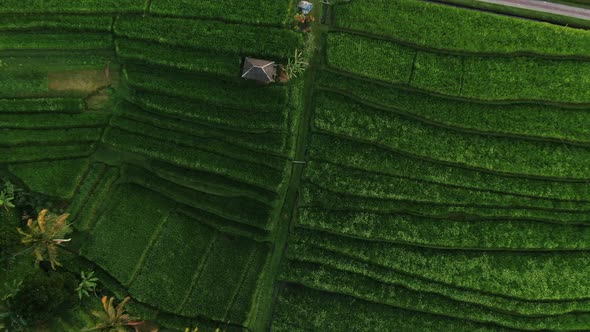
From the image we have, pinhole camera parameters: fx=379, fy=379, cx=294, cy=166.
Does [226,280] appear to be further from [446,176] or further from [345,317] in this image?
[446,176]

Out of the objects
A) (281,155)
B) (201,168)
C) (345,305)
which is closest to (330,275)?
(345,305)

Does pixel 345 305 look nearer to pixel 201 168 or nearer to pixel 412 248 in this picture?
pixel 412 248

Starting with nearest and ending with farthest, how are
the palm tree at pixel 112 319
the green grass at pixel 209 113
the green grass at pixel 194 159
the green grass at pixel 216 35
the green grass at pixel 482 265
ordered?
the palm tree at pixel 112 319 → the green grass at pixel 216 35 → the green grass at pixel 482 265 → the green grass at pixel 209 113 → the green grass at pixel 194 159

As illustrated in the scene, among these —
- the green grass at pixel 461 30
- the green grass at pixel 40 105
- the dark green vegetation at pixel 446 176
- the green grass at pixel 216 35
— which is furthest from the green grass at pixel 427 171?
the green grass at pixel 40 105

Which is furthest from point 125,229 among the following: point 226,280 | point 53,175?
point 226,280

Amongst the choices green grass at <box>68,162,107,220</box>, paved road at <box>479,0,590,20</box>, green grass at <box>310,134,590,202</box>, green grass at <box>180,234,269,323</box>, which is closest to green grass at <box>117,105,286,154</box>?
green grass at <box>310,134,590,202</box>

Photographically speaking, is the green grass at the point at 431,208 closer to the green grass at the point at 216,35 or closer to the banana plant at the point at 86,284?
the green grass at the point at 216,35
